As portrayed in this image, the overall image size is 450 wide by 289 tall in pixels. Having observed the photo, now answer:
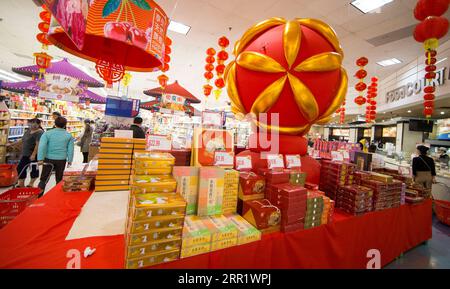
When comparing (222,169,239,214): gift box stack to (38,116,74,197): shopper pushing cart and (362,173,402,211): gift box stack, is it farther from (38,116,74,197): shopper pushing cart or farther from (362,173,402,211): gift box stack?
(38,116,74,197): shopper pushing cart

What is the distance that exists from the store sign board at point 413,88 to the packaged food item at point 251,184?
6463mm

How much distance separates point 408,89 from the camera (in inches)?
251

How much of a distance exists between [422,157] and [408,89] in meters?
3.37

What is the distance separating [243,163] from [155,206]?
918 millimetres

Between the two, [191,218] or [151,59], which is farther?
[151,59]

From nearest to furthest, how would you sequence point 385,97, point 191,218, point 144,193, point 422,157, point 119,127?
point 144,193, point 191,218, point 119,127, point 422,157, point 385,97

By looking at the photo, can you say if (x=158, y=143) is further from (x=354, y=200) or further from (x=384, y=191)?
(x=384, y=191)

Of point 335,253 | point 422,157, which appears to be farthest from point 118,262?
point 422,157

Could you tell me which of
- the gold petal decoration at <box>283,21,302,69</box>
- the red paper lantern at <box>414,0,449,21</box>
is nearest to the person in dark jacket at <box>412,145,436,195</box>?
the red paper lantern at <box>414,0,449,21</box>

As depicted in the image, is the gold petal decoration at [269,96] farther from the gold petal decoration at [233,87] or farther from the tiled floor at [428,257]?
the tiled floor at [428,257]

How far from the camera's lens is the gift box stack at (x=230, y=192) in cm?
139

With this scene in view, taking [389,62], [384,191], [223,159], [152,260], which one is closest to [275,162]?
Result: [223,159]

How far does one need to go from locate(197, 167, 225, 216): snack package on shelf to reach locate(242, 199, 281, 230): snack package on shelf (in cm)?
20
